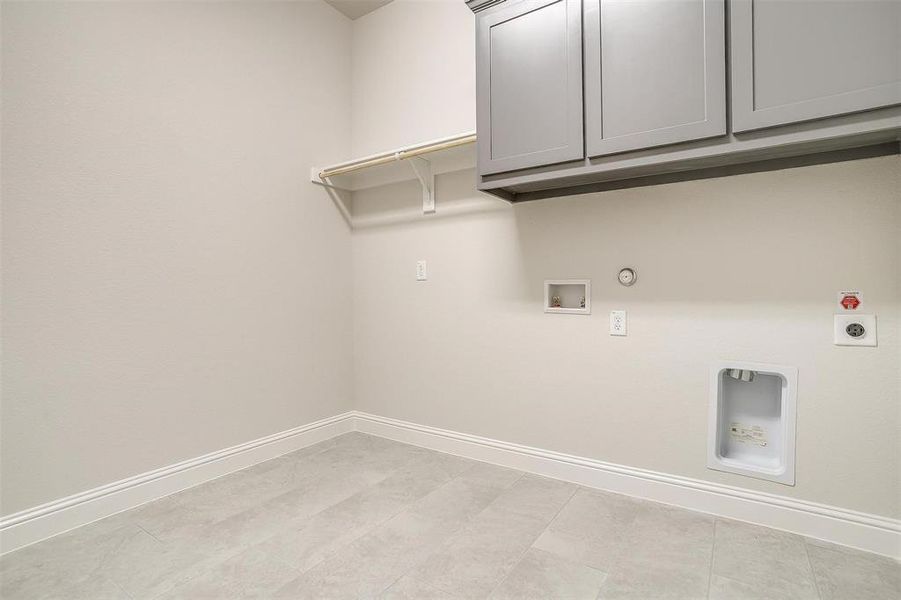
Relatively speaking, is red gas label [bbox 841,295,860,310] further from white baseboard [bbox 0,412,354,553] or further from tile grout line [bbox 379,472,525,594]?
white baseboard [bbox 0,412,354,553]

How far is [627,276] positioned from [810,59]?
1.04 meters

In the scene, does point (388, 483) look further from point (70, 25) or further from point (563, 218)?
point (70, 25)

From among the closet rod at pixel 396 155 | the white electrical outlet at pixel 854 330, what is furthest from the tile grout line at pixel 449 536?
the closet rod at pixel 396 155

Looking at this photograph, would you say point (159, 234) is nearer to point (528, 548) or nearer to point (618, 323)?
point (528, 548)

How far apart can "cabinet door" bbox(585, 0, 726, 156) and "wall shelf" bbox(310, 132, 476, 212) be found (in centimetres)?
72

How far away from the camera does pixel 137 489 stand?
2104mm

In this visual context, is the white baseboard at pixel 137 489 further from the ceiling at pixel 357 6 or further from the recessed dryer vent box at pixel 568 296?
the ceiling at pixel 357 6

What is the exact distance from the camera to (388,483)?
2.32m

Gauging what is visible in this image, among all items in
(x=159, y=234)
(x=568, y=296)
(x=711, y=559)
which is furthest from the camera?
(x=568, y=296)

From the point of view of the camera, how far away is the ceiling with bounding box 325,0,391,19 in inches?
121

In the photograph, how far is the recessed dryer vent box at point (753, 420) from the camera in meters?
1.84

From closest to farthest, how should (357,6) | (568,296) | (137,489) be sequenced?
1. (137,489)
2. (568,296)
3. (357,6)

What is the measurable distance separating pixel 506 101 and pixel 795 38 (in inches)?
42.8

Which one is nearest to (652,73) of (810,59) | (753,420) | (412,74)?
(810,59)
